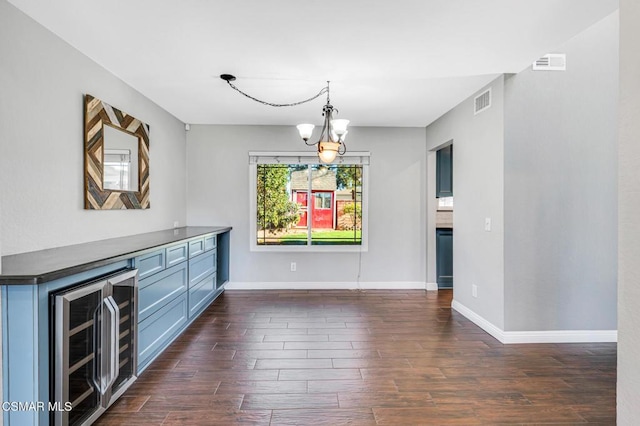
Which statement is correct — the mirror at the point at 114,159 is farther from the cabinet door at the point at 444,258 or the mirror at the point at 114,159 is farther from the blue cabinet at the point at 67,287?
the cabinet door at the point at 444,258

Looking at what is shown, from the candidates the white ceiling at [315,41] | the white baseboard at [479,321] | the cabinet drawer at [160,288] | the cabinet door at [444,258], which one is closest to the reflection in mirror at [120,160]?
the white ceiling at [315,41]

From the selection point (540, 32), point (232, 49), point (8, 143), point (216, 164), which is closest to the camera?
point (8, 143)

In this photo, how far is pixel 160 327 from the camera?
280 cm

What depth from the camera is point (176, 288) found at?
313cm

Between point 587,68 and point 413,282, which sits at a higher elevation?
point 587,68

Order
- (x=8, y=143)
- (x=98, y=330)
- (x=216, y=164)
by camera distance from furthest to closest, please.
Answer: (x=216, y=164) → (x=8, y=143) → (x=98, y=330)

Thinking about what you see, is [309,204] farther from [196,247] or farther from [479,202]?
[479,202]

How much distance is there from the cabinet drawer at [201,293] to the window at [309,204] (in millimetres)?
964

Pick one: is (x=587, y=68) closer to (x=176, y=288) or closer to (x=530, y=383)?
(x=530, y=383)

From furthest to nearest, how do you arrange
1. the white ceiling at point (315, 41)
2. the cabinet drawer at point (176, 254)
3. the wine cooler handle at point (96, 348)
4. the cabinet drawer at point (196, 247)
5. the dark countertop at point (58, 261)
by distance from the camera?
1. the cabinet drawer at point (196, 247)
2. the cabinet drawer at point (176, 254)
3. the white ceiling at point (315, 41)
4. the wine cooler handle at point (96, 348)
5. the dark countertop at point (58, 261)

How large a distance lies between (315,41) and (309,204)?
288 centimetres

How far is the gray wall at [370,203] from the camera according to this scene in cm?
504

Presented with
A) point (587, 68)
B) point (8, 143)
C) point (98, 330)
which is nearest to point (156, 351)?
point (98, 330)

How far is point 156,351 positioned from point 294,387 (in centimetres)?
119
